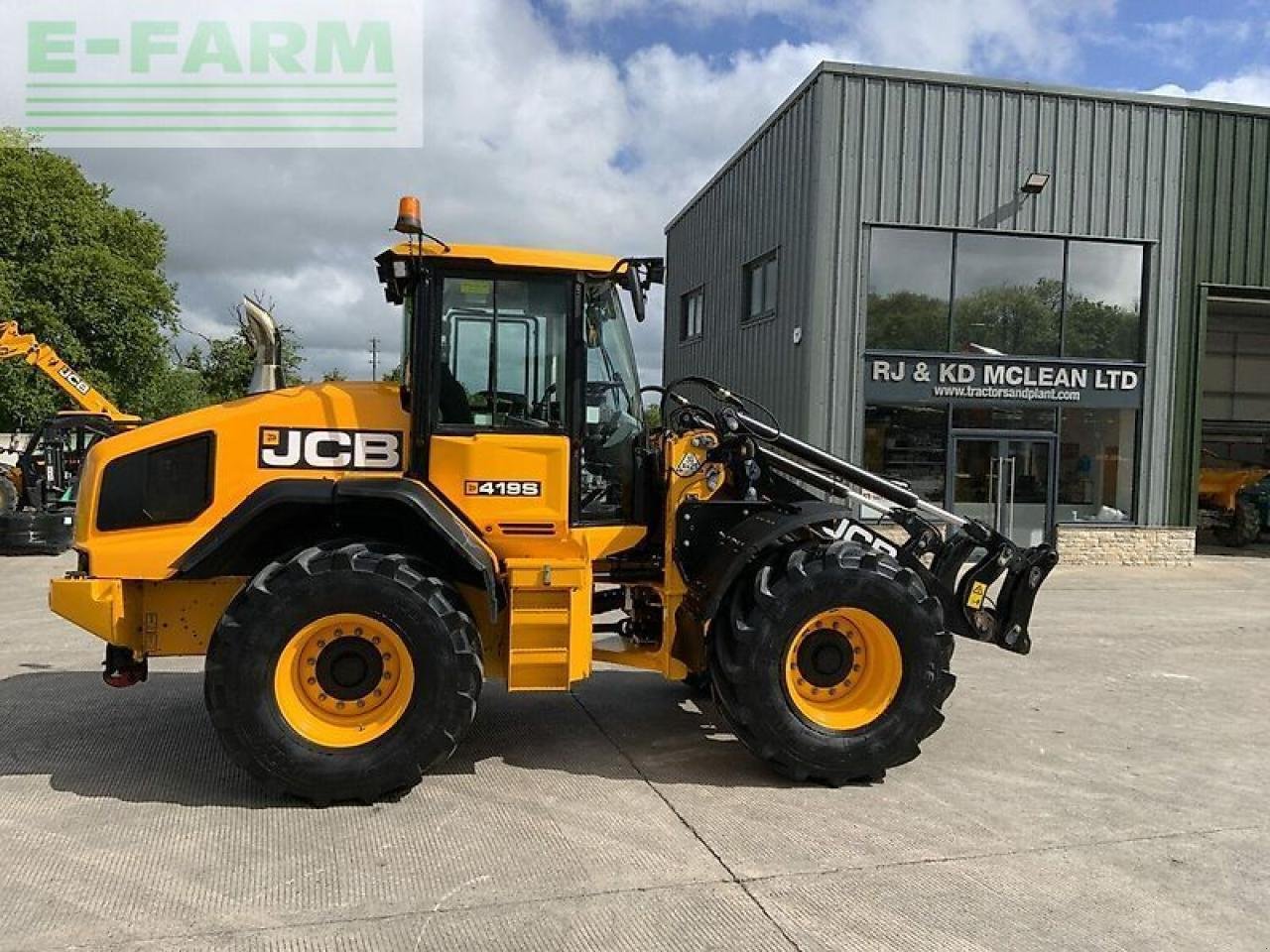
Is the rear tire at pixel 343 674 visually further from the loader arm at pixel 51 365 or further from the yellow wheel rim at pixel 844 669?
the loader arm at pixel 51 365

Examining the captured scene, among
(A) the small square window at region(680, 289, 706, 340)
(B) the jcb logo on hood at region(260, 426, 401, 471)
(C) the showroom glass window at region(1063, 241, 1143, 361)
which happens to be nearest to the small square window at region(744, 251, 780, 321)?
(A) the small square window at region(680, 289, 706, 340)

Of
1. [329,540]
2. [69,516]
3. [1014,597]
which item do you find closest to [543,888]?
[329,540]

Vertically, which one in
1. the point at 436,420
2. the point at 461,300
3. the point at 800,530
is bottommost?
the point at 800,530

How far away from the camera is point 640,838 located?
4273 mm

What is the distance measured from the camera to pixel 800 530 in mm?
5539

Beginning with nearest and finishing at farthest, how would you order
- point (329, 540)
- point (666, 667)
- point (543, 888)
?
point (543, 888) < point (329, 540) < point (666, 667)

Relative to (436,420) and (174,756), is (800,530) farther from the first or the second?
(174,756)

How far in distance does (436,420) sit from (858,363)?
33.4 ft

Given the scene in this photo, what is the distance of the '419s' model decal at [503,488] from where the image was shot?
500cm

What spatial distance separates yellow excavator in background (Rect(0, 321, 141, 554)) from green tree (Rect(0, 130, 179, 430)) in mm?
9767

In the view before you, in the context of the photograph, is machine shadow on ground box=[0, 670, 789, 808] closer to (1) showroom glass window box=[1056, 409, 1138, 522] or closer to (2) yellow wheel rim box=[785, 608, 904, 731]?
(2) yellow wheel rim box=[785, 608, 904, 731]

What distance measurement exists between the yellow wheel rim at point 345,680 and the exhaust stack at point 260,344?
4.99 ft

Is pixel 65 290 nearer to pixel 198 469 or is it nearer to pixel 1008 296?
pixel 1008 296

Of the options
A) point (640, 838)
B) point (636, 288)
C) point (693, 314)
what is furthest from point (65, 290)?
point (640, 838)
